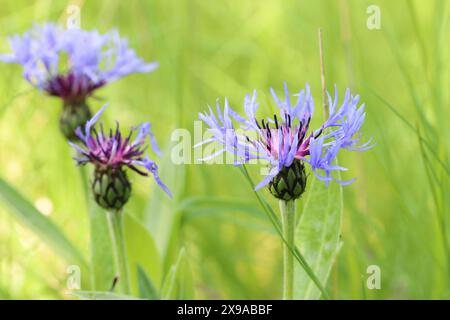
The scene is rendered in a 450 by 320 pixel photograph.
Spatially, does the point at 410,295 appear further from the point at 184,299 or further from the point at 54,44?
the point at 54,44

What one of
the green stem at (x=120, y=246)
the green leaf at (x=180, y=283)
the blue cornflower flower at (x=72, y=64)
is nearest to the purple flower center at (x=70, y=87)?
the blue cornflower flower at (x=72, y=64)

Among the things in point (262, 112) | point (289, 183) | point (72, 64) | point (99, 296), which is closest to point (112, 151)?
point (99, 296)

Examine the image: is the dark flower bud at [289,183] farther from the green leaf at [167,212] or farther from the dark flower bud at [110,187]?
the green leaf at [167,212]

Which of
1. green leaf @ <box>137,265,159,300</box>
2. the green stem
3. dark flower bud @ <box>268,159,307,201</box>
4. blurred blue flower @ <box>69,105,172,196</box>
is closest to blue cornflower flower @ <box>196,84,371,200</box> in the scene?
dark flower bud @ <box>268,159,307,201</box>

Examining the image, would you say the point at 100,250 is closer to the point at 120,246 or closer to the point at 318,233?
the point at 120,246

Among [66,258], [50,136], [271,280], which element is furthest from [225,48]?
[66,258]
